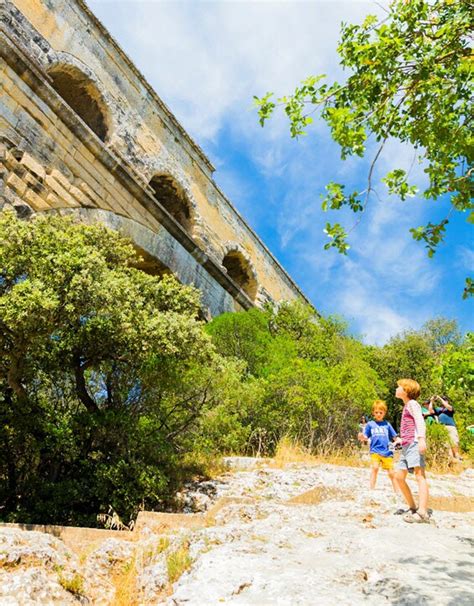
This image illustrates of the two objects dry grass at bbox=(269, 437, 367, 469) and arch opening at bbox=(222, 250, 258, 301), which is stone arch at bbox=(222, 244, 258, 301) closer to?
arch opening at bbox=(222, 250, 258, 301)

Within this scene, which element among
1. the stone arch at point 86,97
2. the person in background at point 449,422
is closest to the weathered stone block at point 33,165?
the stone arch at point 86,97

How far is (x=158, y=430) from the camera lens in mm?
6898

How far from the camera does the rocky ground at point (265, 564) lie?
95.3 inches

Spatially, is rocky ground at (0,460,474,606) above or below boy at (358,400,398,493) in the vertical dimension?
below

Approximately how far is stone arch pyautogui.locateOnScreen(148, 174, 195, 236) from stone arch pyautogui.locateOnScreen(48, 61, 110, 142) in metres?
2.49

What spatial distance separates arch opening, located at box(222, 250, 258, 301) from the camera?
17.4 meters

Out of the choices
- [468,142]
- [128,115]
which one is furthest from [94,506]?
[128,115]

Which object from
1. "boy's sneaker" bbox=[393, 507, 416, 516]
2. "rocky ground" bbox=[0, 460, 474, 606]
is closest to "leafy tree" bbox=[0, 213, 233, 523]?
"rocky ground" bbox=[0, 460, 474, 606]

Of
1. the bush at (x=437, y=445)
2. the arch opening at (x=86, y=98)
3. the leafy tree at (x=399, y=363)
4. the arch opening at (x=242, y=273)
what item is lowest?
the bush at (x=437, y=445)

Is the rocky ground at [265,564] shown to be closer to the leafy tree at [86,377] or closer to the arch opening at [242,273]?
the leafy tree at [86,377]

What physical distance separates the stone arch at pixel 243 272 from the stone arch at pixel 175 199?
2.93 m

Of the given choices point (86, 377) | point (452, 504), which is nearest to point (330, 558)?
point (452, 504)

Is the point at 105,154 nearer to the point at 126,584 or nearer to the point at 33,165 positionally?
the point at 33,165

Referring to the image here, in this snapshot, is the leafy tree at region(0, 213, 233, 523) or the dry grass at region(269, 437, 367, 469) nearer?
the leafy tree at region(0, 213, 233, 523)
